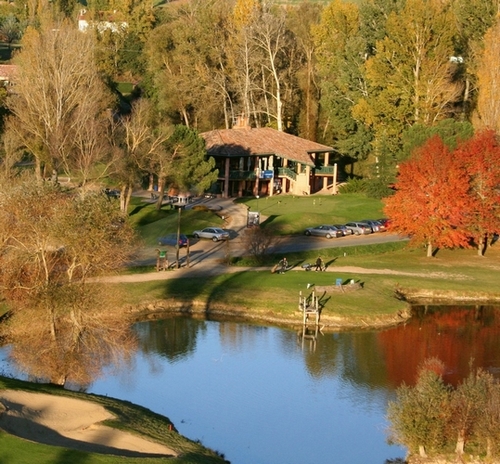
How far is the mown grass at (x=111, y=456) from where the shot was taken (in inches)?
1147

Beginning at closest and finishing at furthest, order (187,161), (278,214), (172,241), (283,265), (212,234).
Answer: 1. (283,265)
2. (172,241)
3. (212,234)
4. (278,214)
5. (187,161)

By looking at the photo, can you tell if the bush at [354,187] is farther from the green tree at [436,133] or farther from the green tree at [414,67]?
the green tree at [436,133]

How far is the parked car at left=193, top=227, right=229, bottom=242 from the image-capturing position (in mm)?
72562

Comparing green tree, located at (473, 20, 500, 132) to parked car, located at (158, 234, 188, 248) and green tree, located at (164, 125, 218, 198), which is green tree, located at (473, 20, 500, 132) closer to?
green tree, located at (164, 125, 218, 198)

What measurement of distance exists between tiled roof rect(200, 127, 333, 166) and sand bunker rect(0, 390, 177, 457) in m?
59.0

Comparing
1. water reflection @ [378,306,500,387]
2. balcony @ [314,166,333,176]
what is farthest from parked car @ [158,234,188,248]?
balcony @ [314,166,333,176]

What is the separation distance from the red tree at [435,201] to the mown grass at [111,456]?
37090 millimetres

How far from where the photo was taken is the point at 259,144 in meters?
98.1

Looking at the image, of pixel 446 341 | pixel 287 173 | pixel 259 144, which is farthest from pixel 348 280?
pixel 259 144

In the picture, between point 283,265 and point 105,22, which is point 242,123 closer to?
point 283,265

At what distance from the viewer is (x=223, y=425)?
38.7m

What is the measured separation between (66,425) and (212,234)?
3922cm

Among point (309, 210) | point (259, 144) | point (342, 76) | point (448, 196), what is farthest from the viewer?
point (342, 76)

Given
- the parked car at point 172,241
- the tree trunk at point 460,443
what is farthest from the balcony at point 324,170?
the tree trunk at point 460,443
